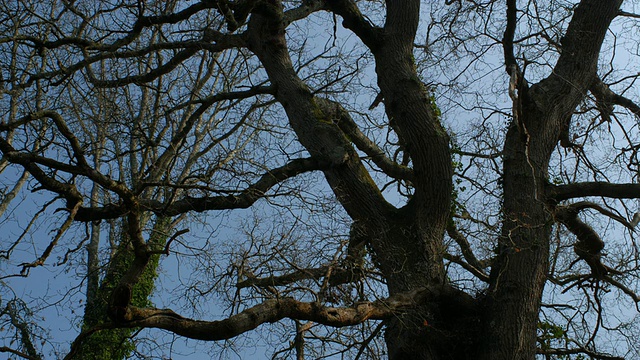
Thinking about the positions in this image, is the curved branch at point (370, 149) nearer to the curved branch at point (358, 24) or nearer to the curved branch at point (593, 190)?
the curved branch at point (358, 24)

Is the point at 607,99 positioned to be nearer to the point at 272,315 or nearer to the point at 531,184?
the point at 531,184

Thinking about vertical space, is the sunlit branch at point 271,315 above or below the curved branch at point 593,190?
below

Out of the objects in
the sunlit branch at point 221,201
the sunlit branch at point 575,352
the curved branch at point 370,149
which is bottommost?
the sunlit branch at point 575,352

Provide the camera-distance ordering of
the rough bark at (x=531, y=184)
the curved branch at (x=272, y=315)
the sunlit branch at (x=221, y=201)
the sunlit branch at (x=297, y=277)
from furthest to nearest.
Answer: the rough bark at (x=531, y=184) → the sunlit branch at (x=221, y=201) → the sunlit branch at (x=297, y=277) → the curved branch at (x=272, y=315)

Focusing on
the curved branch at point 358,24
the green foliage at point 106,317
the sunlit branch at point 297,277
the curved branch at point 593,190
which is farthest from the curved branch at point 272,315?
the green foliage at point 106,317

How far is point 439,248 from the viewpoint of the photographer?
6207mm

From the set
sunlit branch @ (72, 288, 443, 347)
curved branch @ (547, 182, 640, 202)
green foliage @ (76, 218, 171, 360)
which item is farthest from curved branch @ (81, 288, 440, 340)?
green foliage @ (76, 218, 171, 360)

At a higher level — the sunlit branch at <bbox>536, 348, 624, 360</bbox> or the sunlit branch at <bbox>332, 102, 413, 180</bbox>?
the sunlit branch at <bbox>332, 102, 413, 180</bbox>

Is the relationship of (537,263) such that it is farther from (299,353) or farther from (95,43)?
(95,43)

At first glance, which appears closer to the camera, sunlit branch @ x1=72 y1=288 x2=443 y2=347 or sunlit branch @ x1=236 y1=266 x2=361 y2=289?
sunlit branch @ x1=72 y1=288 x2=443 y2=347

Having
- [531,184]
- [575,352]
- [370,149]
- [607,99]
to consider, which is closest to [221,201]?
[370,149]

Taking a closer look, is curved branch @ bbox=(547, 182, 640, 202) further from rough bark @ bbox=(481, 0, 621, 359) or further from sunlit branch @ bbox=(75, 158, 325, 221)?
sunlit branch @ bbox=(75, 158, 325, 221)

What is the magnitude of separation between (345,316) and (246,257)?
0.91m

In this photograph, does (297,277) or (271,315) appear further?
(297,277)
